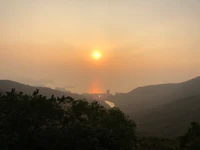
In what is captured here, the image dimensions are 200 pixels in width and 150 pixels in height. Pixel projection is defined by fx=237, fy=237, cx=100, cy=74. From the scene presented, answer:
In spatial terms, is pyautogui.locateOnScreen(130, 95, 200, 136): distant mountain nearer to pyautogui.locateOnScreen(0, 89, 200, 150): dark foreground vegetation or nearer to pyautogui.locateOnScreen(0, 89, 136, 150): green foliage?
pyautogui.locateOnScreen(0, 89, 200, 150): dark foreground vegetation

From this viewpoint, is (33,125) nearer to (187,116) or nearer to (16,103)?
(16,103)

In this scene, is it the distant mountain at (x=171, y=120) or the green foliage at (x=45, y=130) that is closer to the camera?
the green foliage at (x=45, y=130)

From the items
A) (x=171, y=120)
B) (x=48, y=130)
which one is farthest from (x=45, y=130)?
(x=171, y=120)

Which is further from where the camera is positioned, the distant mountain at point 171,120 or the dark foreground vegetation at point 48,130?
the distant mountain at point 171,120

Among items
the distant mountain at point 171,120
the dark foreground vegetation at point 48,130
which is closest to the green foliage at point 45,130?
the dark foreground vegetation at point 48,130

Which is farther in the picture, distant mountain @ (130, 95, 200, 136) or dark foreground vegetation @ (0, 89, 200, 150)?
distant mountain @ (130, 95, 200, 136)

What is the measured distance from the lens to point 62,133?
26.3 metres

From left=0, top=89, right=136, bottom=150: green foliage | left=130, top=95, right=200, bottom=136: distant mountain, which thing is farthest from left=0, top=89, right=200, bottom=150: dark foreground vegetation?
left=130, top=95, right=200, bottom=136: distant mountain

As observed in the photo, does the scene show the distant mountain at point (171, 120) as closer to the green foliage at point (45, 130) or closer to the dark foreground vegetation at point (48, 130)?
the dark foreground vegetation at point (48, 130)

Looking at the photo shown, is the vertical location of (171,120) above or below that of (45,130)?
above

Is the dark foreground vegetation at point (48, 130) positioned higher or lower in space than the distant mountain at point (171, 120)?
lower

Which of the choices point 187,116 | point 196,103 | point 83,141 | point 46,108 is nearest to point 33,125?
point 46,108

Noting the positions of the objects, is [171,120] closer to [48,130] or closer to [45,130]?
[48,130]

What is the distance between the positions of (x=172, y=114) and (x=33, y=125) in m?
140
